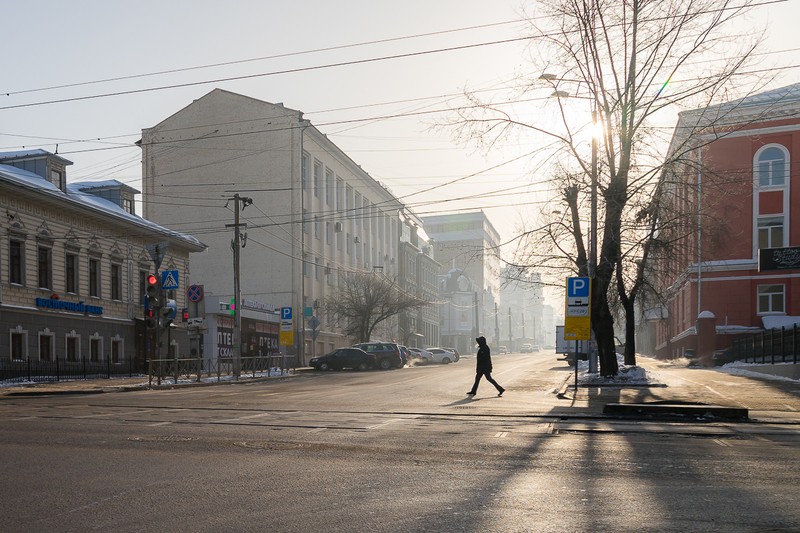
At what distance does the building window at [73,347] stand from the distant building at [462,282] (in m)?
79.6

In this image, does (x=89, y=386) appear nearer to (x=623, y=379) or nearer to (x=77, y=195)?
(x=77, y=195)

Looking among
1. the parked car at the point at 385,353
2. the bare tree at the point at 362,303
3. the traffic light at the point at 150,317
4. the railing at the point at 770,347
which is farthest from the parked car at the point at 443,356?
the traffic light at the point at 150,317

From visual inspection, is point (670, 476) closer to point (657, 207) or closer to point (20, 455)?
point (20, 455)

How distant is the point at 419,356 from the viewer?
231 ft

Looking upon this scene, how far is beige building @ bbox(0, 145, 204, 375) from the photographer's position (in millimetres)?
33688

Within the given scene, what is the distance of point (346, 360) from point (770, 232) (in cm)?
2682

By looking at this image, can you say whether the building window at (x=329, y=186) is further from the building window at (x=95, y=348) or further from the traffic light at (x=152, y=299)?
the traffic light at (x=152, y=299)

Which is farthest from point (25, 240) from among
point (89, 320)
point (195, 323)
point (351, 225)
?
point (351, 225)

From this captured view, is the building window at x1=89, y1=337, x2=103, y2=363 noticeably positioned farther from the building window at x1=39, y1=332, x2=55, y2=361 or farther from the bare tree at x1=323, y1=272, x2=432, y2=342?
the bare tree at x1=323, y1=272, x2=432, y2=342

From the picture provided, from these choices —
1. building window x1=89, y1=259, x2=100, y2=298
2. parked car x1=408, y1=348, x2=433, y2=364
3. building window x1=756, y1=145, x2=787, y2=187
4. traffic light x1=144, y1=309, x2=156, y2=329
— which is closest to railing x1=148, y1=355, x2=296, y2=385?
traffic light x1=144, y1=309, x2=156, y2=329

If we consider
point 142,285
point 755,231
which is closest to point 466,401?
point 142,285

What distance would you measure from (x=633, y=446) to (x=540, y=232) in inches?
776

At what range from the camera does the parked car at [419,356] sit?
69.3m

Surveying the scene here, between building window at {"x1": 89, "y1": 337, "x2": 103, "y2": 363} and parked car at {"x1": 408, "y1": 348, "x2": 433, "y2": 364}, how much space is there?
33.2 meters
